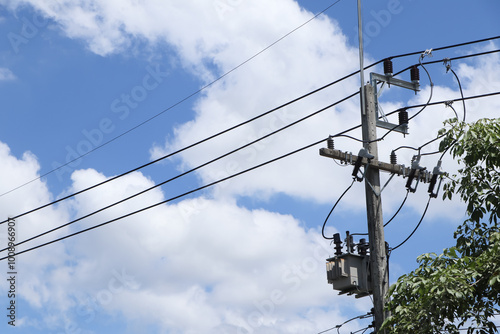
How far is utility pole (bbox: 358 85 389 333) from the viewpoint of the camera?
12719 millimetres

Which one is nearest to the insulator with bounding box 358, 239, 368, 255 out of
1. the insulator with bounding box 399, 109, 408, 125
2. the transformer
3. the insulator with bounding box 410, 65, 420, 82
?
the transformer

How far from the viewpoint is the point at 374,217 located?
1310cm

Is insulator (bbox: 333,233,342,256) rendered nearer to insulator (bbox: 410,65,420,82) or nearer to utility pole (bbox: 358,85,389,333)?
utility pole (bbox: 358,85,389,333)

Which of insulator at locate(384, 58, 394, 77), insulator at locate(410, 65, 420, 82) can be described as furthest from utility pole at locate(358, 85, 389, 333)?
insulator at locate(410, 65, 420, 82)

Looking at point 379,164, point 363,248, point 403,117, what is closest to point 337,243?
point 363,248

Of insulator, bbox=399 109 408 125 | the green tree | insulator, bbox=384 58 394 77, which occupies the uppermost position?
insulator, bbox=384 58 394 77

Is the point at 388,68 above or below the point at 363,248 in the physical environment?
above

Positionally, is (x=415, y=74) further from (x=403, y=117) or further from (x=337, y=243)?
(x=337, y=243)

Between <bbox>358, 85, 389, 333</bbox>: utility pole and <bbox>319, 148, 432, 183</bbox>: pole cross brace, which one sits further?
<bbox>319, 148, 432, 183</bbox>: pole cross brace

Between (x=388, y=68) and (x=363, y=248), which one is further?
(x=388, y=68)

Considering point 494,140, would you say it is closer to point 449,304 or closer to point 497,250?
point 497,250

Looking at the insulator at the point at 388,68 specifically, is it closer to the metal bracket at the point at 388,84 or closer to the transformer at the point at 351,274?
the metal bracket at the point at 388,84

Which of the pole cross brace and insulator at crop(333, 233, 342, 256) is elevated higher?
the pole cross brace

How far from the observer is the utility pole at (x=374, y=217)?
12.7 m
